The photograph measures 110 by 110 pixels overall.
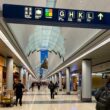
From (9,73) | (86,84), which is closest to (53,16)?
(86,84)

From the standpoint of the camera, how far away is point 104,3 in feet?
67.1

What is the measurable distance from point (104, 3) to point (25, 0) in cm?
518

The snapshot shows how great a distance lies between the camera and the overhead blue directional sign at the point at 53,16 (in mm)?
15703

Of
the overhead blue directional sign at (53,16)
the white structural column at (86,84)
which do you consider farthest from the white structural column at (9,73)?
the overhead blue directional sign at (53,16)

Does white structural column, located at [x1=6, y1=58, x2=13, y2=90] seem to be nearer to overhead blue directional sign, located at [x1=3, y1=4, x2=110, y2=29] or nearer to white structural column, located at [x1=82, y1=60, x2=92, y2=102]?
white structural column, located at [x1=82, y1=60, x2=92, y2=102]

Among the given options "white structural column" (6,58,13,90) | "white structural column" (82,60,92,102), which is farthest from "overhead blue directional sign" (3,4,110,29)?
"white structural column" (6,58,13,90)

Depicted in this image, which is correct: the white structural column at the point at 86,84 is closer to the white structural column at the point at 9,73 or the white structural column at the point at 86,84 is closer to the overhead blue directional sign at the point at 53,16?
the white structural column at the point at 9,73

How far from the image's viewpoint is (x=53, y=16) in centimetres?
1608

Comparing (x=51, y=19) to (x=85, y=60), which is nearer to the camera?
(x=51, y=19)

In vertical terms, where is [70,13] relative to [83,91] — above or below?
above

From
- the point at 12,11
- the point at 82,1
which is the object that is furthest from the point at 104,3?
the point at 12,11

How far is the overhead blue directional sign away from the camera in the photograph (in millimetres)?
15703

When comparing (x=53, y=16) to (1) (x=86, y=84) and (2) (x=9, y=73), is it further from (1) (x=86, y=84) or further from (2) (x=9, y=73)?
(2) (x=9, y=73)

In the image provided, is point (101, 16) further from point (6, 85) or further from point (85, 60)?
point (6, 85)
